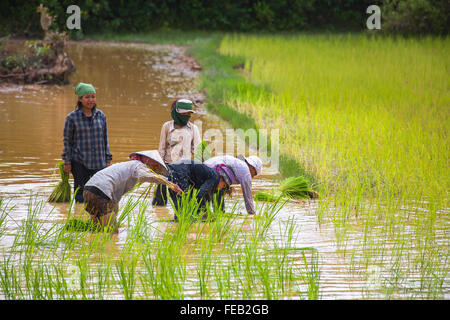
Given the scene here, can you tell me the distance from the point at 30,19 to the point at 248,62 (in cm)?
995

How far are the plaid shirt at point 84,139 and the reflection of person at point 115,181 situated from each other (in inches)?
34.2

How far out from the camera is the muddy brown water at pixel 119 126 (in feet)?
14.8

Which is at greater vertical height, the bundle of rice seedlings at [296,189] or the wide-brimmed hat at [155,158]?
the wide-brimmed hat at [155,158]

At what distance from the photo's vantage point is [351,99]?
32.3ft

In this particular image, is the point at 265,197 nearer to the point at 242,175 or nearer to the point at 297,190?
the point at 297,190

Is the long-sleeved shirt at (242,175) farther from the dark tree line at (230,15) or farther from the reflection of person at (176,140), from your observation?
the dark tree line at (230,15)

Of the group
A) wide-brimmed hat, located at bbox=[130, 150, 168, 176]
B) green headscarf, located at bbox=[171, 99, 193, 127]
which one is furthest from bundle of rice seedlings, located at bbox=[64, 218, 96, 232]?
green headscarf, located at bbox=[171, 99, 193, 127]

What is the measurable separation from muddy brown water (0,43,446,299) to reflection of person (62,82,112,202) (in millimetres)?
347

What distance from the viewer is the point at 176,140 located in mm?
5449

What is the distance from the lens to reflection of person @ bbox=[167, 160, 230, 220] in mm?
4727

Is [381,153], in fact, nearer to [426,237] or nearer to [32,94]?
[426,237]

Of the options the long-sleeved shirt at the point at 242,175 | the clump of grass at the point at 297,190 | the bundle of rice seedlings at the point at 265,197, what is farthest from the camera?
the clump of grass at the point at 297,190

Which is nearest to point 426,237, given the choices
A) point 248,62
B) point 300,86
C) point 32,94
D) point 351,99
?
point 351,99

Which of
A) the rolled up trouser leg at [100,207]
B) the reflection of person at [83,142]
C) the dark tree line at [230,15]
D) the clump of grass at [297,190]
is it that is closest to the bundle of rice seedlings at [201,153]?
the clump of grass at [297,190]
